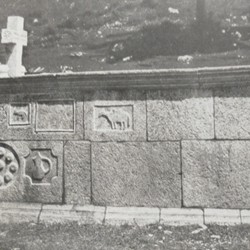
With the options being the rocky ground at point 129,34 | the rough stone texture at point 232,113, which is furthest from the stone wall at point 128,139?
the rocky ground at point 129,34

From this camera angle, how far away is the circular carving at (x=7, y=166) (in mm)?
4441

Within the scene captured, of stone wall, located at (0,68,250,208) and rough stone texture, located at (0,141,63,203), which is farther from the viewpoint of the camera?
rough stone texture, located at (0,141,63,203)

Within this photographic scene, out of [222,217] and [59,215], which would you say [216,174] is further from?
[59,215]

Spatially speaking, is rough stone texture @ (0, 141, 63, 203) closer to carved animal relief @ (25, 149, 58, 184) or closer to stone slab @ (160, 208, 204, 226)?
carved animal relief @ (25, 149, 58, 184)

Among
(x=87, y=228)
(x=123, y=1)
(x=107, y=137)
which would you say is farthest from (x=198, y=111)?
(x=123, y=1)

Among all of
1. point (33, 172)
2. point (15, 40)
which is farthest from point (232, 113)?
point (15, 40)

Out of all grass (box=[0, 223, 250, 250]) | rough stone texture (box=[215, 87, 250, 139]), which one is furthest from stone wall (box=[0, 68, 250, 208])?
grass (box=[0, 223, 250, 250])

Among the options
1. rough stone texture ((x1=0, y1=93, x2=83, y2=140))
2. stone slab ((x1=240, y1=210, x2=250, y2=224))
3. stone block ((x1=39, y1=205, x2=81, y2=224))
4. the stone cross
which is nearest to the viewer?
stone slab ((x1=240, y1=210, x2=250, y2=224))

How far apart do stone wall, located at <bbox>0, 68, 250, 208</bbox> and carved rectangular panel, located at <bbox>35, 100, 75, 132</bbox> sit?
1cm

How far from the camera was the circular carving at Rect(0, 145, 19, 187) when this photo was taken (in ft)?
14.6

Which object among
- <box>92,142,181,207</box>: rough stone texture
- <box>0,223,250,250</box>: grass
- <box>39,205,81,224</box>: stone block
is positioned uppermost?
<box>92,142,181,207</box>: rough stone texture

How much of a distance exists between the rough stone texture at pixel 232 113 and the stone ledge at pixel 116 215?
78cm

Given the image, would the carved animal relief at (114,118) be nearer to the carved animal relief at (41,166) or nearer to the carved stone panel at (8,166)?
the carved animal relief at (41,166)

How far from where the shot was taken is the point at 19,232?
3.93 metres
